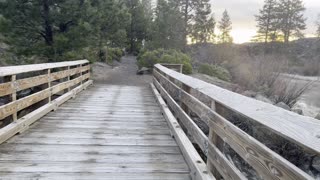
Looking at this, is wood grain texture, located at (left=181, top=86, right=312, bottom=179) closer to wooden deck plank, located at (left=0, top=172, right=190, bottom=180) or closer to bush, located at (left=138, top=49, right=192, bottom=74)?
wooden deck plank, located at (left=0, top=172, right=190, bottom=180)

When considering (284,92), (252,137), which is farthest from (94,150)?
(284,92)

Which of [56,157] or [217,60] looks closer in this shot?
[56,157]

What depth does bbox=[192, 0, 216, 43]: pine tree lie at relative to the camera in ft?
112

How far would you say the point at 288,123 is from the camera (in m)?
1.40

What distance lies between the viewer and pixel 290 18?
42656mm

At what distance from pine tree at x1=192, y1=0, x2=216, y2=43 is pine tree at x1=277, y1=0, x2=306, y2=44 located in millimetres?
12745

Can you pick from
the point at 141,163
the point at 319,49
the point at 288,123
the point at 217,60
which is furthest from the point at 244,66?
the point at 319,49

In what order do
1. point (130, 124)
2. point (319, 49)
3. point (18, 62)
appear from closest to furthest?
1. point (130, 124)
2. point (18, 62)
3. point (319, 49)

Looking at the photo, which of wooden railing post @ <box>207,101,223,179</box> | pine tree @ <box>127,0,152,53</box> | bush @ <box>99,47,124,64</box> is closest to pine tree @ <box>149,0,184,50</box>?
bush @ <box>99,47,124,64</box>

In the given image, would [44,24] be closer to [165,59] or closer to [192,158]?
[165,59]

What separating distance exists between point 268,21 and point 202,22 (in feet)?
48.3

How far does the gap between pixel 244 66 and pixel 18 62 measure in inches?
518

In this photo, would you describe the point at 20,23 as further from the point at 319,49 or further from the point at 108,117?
the point at 319,49

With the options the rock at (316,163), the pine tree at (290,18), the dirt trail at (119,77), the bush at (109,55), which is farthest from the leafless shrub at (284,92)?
the pine tree at (290,18)
